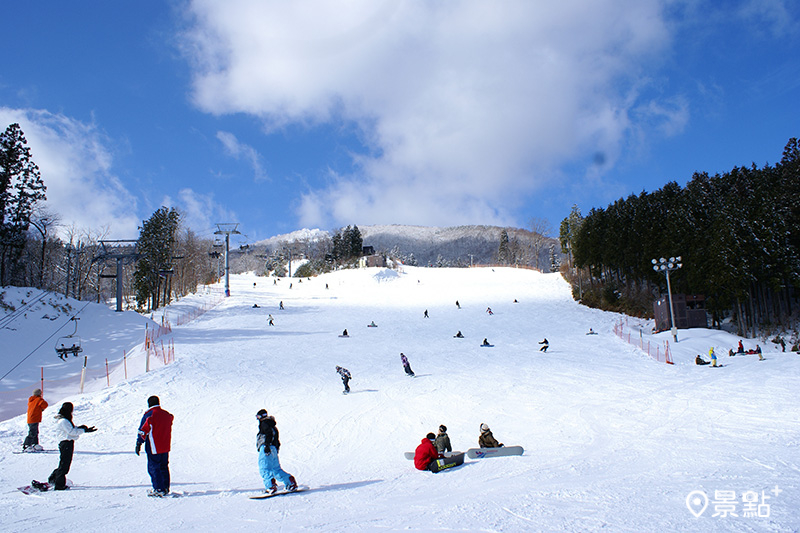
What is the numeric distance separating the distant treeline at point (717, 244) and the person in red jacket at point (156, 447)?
37537mm

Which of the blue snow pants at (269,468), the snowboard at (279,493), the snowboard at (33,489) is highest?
the blue snow pants at (269,468)

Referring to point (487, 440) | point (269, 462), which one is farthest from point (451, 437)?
point (269, 462)

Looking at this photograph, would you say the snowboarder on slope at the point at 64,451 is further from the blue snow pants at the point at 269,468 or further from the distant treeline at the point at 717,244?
the distant treeline at the point at 717,244

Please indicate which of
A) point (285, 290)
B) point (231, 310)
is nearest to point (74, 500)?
point (231, 310)

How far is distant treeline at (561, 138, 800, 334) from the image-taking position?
3288cm

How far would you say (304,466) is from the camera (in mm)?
9102

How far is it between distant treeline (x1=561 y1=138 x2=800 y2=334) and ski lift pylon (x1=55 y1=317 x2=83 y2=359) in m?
41.2

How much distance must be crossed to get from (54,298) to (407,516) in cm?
3305

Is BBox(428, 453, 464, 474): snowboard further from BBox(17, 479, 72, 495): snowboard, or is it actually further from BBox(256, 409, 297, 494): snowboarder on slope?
BBox(17, 479, 72, 495): snowboard

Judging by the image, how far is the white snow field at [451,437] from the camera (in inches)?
206

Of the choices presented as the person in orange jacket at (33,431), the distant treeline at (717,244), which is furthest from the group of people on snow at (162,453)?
the distant treeline at (717,244)

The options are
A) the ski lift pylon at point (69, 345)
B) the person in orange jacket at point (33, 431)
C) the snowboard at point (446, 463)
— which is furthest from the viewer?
the ski lift pylon at point (69, 345)

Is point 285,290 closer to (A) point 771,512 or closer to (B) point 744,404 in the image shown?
(B) point 744,404

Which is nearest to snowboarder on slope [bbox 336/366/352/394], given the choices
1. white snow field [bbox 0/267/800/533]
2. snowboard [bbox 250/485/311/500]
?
white snow field [bbox 0/267/800/533]
